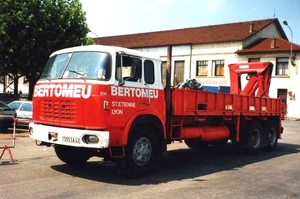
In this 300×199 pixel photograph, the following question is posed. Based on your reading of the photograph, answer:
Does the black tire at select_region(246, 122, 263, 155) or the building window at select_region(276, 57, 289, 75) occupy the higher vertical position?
the building window at select_region(276, 57, 289, 75)

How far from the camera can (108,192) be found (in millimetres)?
6223

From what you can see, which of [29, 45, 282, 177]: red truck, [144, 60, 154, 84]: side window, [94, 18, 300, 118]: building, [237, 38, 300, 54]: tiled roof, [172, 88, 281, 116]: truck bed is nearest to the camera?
[29, 45, 282, 177]: red truck

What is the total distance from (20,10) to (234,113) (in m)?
19.1

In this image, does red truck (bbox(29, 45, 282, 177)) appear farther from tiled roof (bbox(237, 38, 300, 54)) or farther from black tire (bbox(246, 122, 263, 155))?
tiled roof (bbox(237, 38, 300, 54))

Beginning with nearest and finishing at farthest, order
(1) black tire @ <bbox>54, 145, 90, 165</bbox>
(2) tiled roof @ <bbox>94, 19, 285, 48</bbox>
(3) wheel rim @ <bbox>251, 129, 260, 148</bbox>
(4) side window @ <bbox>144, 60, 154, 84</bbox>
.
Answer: (4) side window @ <bbox>144, 60, 154, 84</bbox>
(1) black tire @ <bbox>54, 145, 90, 165</bbox>
(3) wheel rim @ <bbox>251, 129, 260, 148</bbox>
(2) tiled roof @ <bbox>94, 19, 285, 48</bbox>

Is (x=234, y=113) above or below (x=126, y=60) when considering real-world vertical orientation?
below

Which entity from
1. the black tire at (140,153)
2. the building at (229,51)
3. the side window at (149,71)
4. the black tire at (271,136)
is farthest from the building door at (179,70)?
the black tire at (140,153)

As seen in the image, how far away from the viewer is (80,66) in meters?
7.31

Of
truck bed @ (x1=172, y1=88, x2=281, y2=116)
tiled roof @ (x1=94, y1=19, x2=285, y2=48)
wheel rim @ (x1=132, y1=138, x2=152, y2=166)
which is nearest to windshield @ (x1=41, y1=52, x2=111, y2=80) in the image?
wheel rim @ (x1=132, y1=138, x2=152, y2=166)

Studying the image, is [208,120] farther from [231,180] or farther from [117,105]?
[117,105]

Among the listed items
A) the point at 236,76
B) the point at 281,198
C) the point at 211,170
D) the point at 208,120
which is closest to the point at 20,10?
the point at 236,76

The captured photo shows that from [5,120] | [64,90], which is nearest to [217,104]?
[64,90]

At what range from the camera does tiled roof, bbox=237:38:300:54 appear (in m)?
37.6

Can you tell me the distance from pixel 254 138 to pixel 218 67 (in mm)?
30595
